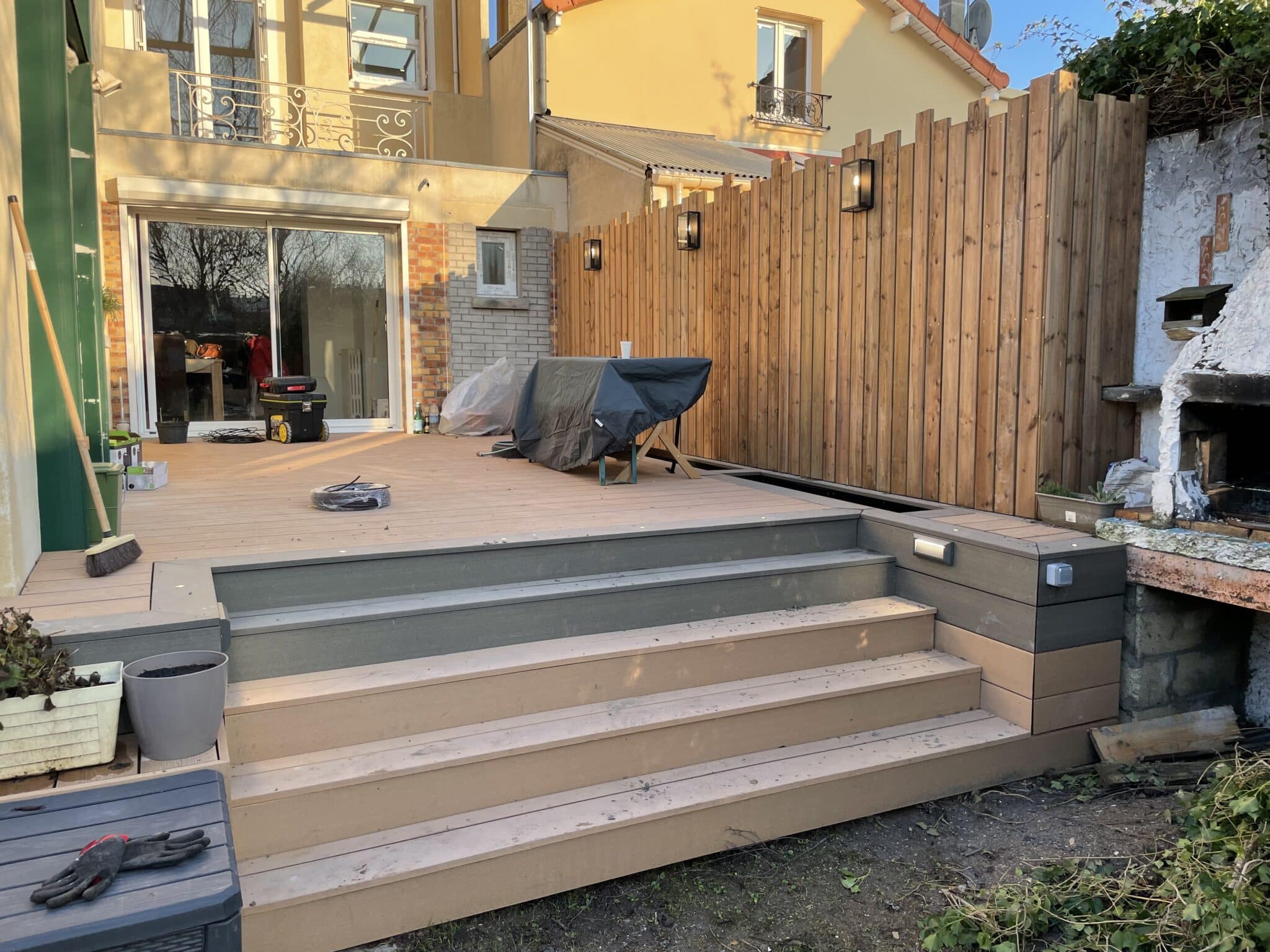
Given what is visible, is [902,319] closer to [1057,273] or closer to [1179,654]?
[1057,273]

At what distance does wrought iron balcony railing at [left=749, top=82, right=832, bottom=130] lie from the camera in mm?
11578

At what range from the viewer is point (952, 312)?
4266mm

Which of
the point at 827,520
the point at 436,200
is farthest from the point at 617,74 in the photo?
the point at 827,520

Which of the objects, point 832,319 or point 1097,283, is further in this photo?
point 832,319

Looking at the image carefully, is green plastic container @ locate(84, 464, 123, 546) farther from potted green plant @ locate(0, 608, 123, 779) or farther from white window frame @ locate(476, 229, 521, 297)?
white window frame @ locate(476, 229, 521, 297)

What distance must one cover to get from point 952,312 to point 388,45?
9.82m

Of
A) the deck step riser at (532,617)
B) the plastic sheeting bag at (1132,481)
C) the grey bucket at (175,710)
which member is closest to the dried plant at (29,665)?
the grey bucket at (175,710)


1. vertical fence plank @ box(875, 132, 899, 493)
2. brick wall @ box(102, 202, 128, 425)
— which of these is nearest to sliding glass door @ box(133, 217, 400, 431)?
brick wall @ box(102, 202, 128, 425)

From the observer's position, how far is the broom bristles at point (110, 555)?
3053mm

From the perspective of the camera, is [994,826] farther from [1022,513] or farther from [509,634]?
[509,634]

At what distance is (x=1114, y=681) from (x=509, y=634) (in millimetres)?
2422

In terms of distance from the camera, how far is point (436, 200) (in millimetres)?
9398

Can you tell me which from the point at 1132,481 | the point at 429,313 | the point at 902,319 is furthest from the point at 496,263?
the point at 1132,481

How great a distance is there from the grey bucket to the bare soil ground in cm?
82
